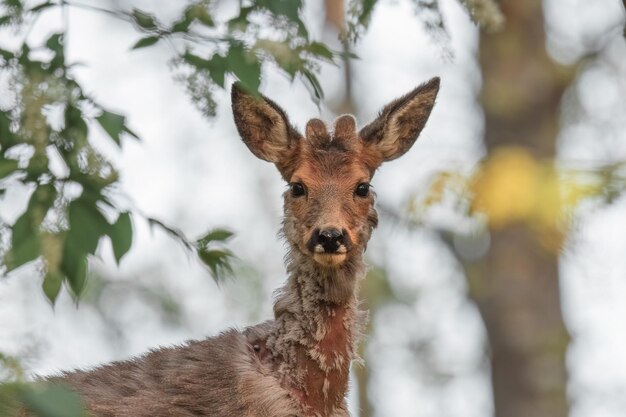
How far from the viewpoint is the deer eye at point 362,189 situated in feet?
25.5

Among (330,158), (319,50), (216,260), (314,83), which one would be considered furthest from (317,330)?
(319,50)

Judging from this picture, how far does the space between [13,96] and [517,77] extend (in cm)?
930

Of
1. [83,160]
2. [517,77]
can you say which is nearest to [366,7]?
[83,160]

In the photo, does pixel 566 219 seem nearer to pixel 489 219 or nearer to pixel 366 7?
pixel 489 219

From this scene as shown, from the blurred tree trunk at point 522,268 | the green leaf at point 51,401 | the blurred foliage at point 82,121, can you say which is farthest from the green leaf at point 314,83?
the blurred tree trunk at point 522,268

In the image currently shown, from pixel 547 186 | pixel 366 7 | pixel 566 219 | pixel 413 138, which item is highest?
pixel 413 138

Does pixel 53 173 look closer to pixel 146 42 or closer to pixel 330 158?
pixel 146 42

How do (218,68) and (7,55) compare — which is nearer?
(7,55)

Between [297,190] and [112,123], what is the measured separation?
2.34 m

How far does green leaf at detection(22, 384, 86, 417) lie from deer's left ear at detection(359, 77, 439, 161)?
4.98 meters

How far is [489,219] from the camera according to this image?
4.67m

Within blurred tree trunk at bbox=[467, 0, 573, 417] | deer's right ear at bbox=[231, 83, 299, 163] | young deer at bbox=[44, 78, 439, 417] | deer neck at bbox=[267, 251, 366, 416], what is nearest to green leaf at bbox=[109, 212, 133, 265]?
young deer at bbox=[44, 78, 439, 417]

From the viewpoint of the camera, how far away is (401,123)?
8.27 metres

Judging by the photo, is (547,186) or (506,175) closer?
(547,186)
